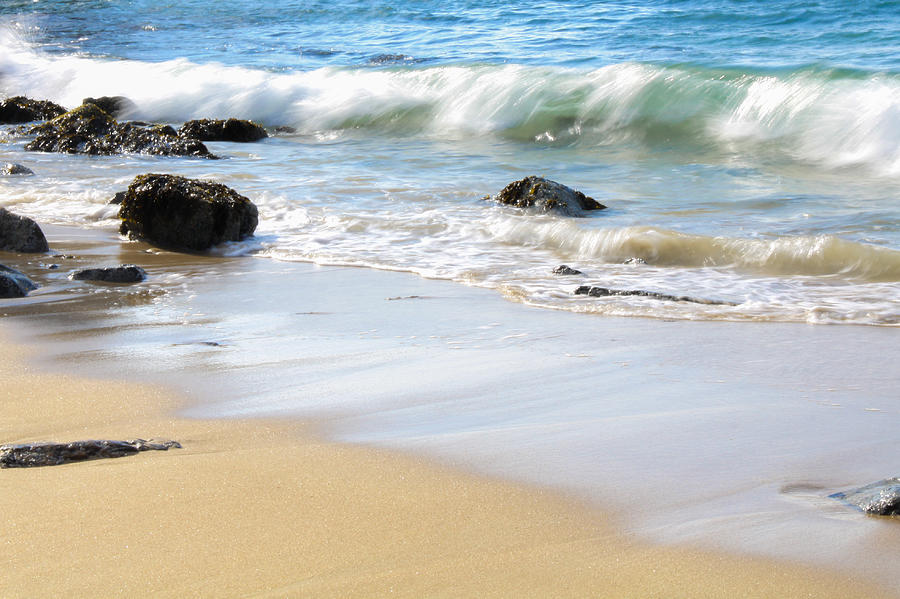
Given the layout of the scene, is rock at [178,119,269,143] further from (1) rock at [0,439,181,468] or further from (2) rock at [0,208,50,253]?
(1) rock at [0,439,181,468]

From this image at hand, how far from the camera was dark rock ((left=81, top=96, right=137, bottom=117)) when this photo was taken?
1549cm

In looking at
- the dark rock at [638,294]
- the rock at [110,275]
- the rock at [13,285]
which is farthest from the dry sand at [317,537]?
A: the rock at [110,275]

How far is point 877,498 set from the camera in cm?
197

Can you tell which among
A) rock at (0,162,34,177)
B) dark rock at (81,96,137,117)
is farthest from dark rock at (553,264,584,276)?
dark rock at (81,96,137,117)

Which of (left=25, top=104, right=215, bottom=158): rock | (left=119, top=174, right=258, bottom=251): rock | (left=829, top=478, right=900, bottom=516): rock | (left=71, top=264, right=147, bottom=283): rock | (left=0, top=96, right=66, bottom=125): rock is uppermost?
(left=0, top=96, right=66, bottom=125): rock

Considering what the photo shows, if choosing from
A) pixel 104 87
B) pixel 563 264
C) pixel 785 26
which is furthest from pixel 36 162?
pixel 785 26

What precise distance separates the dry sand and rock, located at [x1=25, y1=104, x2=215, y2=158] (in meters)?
8.56

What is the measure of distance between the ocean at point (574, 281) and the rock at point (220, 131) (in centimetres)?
51

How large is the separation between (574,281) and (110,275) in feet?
8.00

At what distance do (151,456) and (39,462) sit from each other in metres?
0.26

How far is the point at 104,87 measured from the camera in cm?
1755

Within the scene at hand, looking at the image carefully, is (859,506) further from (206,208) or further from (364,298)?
(206,208)

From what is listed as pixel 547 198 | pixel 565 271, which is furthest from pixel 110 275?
pixel 547 198

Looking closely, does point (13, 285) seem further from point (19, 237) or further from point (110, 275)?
point (19, 237)
